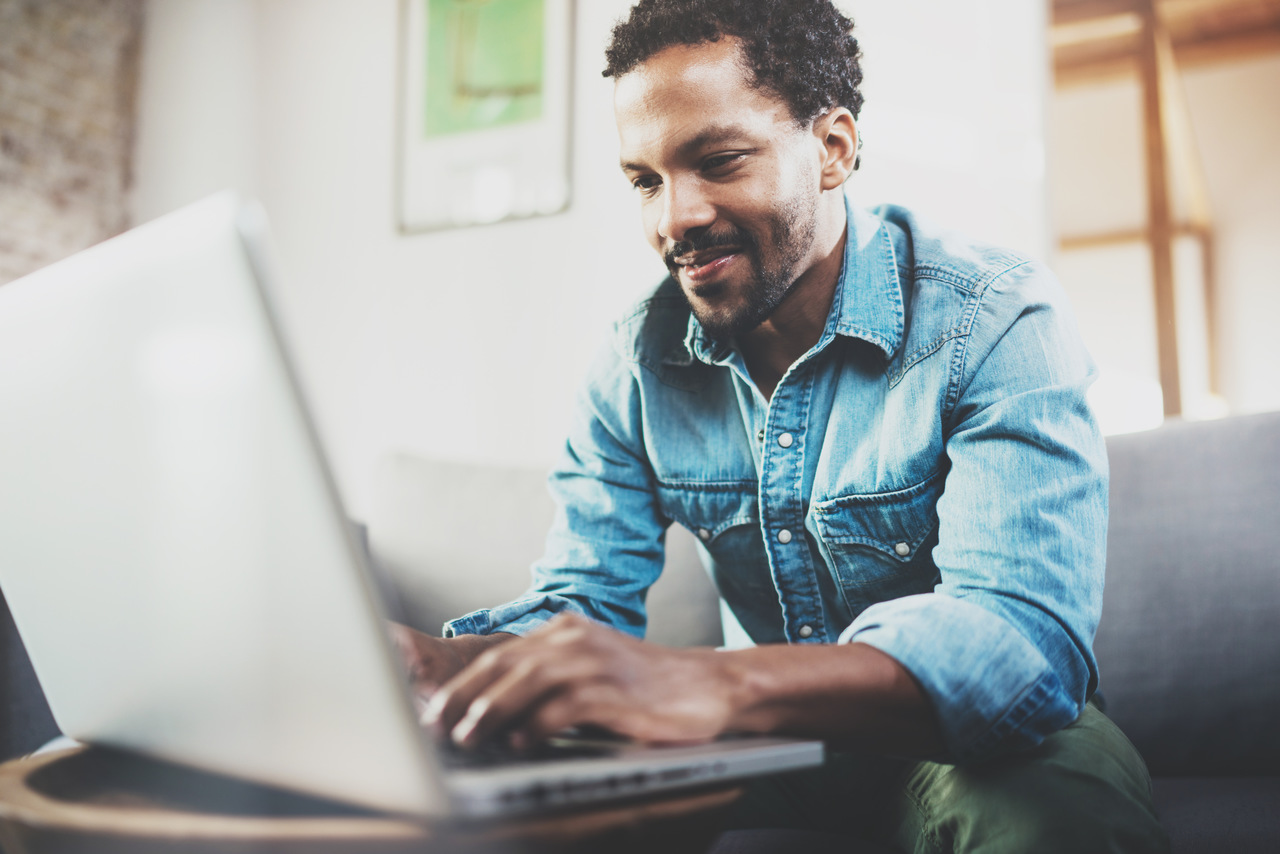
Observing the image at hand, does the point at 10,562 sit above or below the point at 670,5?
below

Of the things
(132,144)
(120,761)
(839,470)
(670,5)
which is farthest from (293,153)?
(120,761)

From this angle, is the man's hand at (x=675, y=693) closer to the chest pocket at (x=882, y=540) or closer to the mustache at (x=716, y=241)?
the chest pocket at (x=882, y=540)

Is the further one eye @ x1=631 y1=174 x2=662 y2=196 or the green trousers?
eye @ x1=631 y1=174 x2=662 y2=196

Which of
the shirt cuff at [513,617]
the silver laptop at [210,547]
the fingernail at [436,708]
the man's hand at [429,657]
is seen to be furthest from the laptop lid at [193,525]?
the shirt cuff at [513,617]

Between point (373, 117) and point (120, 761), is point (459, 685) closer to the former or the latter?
point (120, 761)

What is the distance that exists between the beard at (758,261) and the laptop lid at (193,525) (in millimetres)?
680

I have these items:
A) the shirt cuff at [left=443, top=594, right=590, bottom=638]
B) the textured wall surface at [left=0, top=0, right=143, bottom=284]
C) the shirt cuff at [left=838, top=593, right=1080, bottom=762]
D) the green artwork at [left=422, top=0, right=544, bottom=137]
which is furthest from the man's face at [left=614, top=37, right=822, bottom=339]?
the textured wall surface at [left=0, top=0, right=143, bottom=284]

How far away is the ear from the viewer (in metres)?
1.10

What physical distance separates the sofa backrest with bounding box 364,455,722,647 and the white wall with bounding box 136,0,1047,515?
43 cm

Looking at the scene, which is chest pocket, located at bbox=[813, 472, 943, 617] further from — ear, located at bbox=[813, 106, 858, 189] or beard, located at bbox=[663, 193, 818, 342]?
ear, located at bbox=[813, 106, 858, 189]

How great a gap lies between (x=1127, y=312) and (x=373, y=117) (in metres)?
1.91

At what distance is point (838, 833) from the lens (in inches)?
36.0

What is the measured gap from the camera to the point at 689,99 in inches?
39.1

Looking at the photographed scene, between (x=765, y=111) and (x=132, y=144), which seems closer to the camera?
(x=765, y=111)
